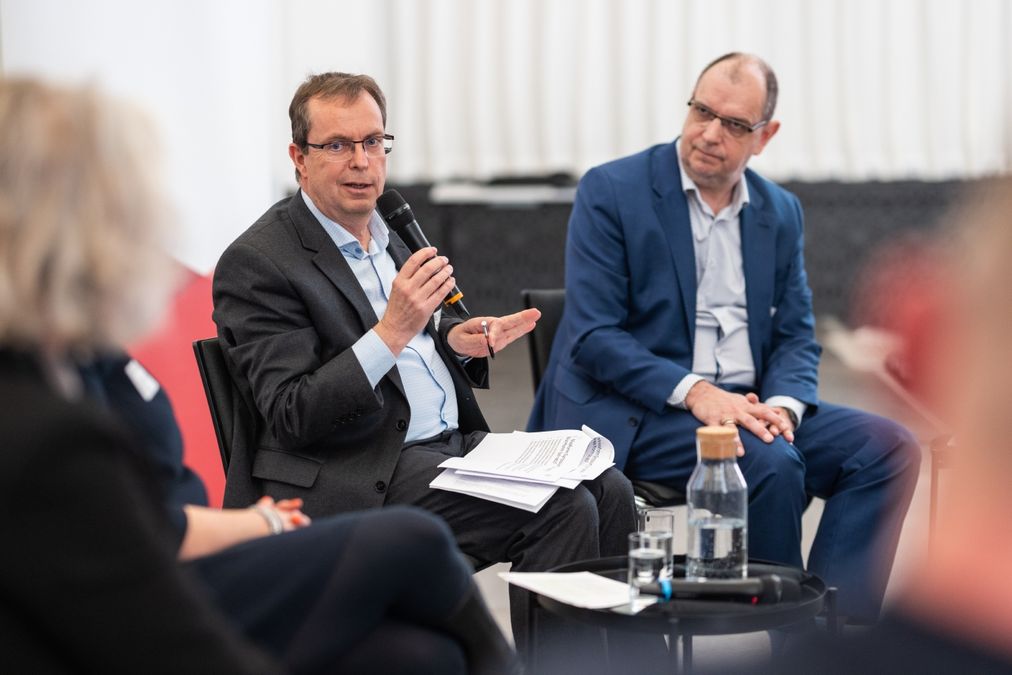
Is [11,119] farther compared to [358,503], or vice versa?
[358,503]

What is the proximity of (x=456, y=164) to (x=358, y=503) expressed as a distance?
3917mm

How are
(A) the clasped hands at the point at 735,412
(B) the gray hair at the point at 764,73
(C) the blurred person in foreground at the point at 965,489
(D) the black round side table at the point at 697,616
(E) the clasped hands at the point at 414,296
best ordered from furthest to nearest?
(B) the gray hair at the point at 764,73 → (A) the clasped hands at the point at 735,412 → (E) the clasped hands at the point at 414,296 → (D) the black round side table at the point at 697,616 → (C) the blurred person in foreground at the point at 965,489

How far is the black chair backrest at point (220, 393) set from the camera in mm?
2395

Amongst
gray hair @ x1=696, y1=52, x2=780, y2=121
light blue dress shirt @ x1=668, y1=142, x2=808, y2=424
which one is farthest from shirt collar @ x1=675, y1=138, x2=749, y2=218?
gray hair @ x1=696, y1=52, x2=780, y2=121

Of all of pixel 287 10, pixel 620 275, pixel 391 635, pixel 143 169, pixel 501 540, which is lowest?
pixel 501 540

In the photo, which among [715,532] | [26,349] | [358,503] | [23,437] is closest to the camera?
[23,437]

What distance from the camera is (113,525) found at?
1.11 m

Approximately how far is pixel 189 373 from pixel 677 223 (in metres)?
1.36

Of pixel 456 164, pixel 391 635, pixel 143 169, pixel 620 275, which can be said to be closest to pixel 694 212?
pixel 620 275

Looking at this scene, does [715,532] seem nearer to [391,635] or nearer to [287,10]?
[391,635]

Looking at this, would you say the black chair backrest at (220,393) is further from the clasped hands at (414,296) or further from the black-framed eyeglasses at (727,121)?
the black-framed eyeglasses at (727,121)

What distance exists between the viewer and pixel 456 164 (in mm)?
6062

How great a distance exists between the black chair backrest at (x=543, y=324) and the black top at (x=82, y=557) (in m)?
2.13

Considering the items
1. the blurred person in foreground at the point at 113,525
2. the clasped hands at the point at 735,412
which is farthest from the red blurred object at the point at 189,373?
the blurred person in foreground at the point at 113,525
